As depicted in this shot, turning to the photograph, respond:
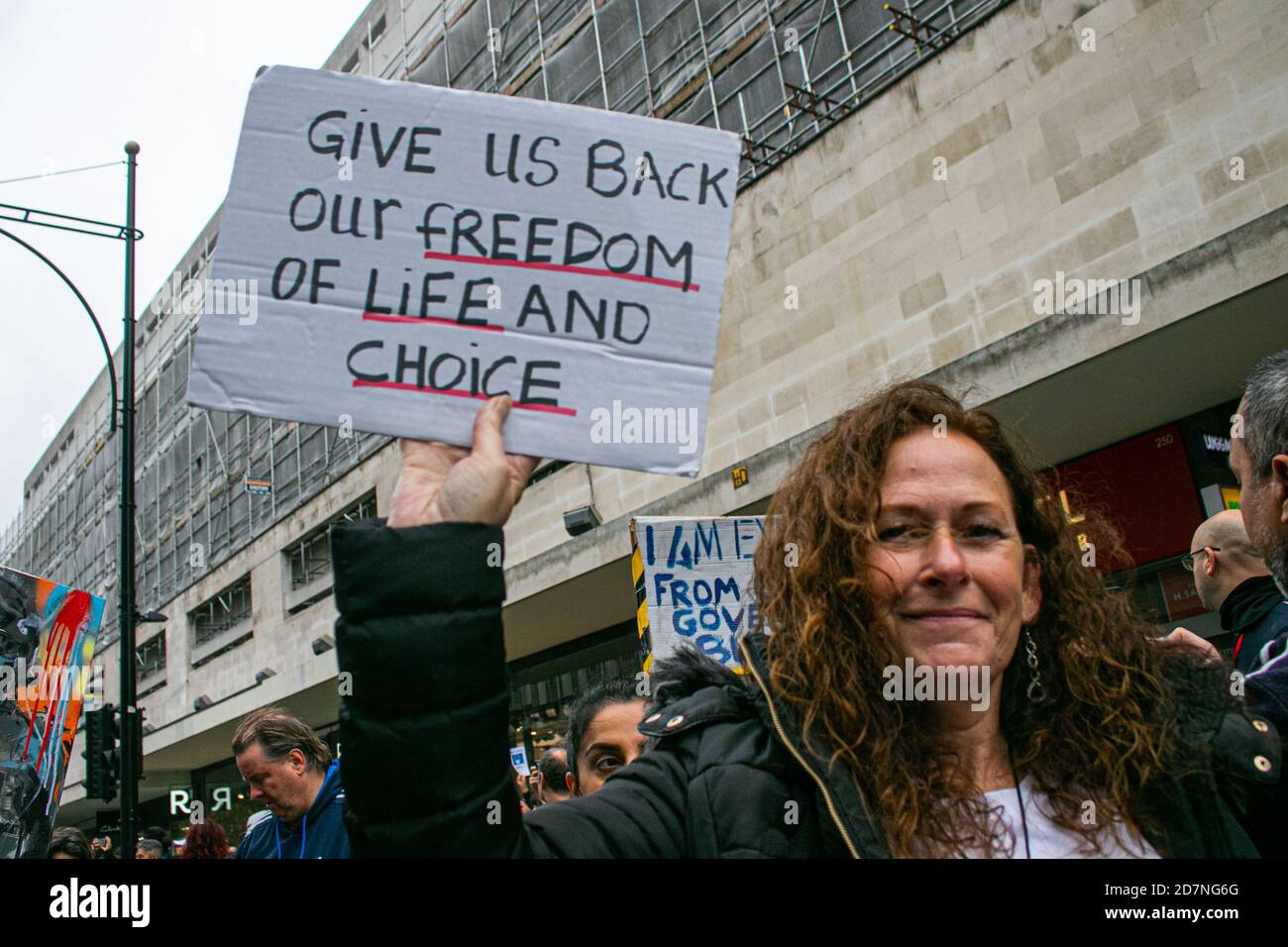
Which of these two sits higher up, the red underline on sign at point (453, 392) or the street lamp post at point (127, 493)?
the street lamp post at point (127, 493)

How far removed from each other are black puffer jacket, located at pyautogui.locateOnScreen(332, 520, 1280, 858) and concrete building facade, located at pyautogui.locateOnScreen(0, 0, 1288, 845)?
0.90m

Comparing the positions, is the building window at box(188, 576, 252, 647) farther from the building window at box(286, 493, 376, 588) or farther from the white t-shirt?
the white t-shirt

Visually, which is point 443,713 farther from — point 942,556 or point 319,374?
point 942,556

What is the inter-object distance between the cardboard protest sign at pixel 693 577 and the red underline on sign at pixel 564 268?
371 centimetres

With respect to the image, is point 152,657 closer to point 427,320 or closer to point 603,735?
point 603,735

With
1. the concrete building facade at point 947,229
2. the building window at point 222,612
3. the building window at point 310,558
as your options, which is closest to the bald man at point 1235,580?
the concrete building facade at point 947,229

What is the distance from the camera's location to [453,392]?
1.79 m

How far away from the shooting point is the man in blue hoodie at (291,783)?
445 centimetres

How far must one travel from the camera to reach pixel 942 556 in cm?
173

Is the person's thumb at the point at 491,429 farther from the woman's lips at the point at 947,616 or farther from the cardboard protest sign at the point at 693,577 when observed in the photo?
the cardboard protest sign at the point at 693,577

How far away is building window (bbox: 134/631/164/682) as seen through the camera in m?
32.8
